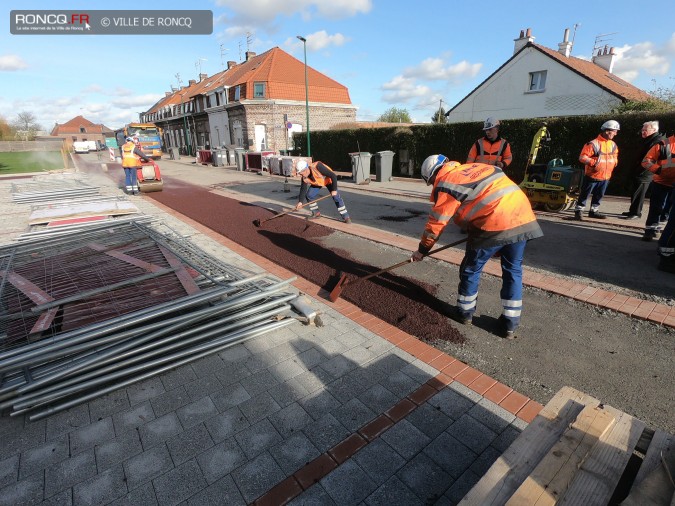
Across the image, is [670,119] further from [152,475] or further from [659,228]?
[152,475]

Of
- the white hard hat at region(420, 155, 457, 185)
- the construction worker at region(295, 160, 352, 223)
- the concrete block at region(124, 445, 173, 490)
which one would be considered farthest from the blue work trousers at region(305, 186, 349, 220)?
the concrete block at region(124, 445, 173, 490)

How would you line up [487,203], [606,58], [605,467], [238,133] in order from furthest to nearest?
1. [238,133]
2. [606,58]
3. [487,203]
4. [605,467]

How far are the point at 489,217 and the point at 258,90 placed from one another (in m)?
31.1

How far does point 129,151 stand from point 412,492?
12.6 m

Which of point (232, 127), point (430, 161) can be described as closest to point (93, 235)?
point (430, 161)

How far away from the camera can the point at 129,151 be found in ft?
37.2

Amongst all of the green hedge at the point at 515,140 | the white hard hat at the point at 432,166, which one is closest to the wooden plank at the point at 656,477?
the white hard hat at the point at 432,166

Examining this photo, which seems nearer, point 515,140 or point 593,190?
point 593,190

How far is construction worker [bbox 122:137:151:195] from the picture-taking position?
11241mm

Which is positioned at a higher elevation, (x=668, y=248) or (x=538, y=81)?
(x=538, y=81)

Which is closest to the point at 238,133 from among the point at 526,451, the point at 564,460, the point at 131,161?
the point at 131,161

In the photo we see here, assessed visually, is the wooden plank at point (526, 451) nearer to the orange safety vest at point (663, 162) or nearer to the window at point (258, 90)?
the orange safety vest at point (663, 162)

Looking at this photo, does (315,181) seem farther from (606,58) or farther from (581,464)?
(606,58)

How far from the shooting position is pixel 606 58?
25.2m
